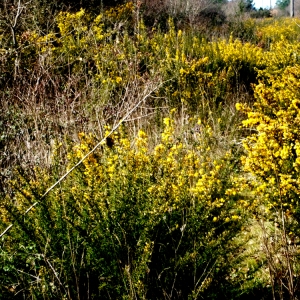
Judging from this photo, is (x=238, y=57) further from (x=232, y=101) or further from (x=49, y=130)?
(x=49, y=130)

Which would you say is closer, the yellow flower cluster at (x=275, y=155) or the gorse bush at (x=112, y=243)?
the gorse bush at (x=112, y=243)

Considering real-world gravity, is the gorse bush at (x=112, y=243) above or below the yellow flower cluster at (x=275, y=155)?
below

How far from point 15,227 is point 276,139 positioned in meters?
1.43

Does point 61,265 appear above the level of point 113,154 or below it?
below

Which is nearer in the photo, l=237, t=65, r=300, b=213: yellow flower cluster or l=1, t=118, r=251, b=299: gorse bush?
l=1, t=118, r=251, b=299: gorse bush

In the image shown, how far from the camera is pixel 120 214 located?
191 centimetres

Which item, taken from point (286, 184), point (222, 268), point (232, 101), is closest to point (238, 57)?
point (232, 101)

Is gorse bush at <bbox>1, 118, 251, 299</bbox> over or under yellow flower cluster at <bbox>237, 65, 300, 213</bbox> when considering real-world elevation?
under

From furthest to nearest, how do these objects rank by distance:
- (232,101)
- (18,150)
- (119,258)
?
(232,101) → (18,150) → (119,258)

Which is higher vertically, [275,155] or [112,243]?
[275,155]

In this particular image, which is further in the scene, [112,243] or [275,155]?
[275,155]

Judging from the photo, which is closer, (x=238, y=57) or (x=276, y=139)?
(x=276, y=139)

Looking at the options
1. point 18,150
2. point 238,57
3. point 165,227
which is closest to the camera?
point 165,227

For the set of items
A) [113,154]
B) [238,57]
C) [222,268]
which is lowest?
[222,268]
